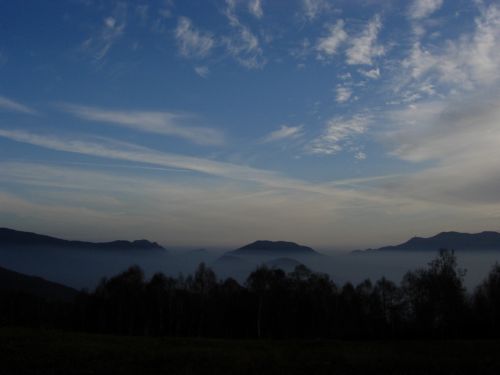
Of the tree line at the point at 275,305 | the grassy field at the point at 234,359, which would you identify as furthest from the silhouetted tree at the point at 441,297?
the grassy field at the point at 234,359

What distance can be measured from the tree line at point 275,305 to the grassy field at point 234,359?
3176 centimetres

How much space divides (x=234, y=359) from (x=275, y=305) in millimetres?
41773

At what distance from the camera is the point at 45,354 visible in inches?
891

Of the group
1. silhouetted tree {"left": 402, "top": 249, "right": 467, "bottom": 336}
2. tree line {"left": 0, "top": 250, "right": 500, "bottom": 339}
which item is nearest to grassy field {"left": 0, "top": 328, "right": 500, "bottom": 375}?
silhouetted tree {"left": 402, "top": 249, "right": 467, "bottom": 336}

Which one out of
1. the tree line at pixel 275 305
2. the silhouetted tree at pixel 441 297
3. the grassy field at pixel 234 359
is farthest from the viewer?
the tree line at pixel 275 305

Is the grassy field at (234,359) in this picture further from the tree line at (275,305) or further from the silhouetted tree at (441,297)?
the tree line at (275,305)

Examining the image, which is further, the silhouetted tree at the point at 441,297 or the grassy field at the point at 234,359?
the silhouetted tree at the point at 441,297

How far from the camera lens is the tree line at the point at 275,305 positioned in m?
59.2

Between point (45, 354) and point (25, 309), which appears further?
point (25, 309)

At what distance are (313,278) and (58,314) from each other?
50.4m

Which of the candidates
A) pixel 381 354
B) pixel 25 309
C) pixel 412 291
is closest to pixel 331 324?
pixel 412 291

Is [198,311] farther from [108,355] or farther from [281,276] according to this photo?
[108,355]

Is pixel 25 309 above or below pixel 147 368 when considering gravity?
below

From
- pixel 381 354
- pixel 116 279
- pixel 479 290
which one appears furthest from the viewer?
pixel 116 279
